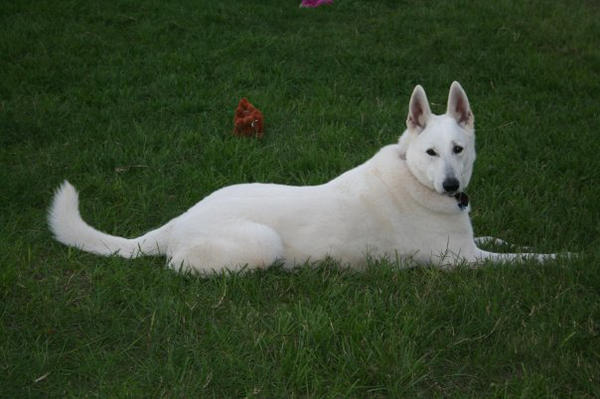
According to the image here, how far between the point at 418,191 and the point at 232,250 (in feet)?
4.17

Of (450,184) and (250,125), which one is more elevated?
(450,184)

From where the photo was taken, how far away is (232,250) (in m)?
3.91

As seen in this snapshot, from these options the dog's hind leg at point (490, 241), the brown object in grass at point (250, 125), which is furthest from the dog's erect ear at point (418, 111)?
the brown object in grass at point (250, 125)

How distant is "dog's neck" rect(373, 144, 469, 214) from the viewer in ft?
13.9

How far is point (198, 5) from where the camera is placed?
9.91 meters

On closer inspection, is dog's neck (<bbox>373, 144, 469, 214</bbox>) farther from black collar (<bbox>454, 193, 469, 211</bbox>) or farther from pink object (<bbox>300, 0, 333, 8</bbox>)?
pink object (<bbox>300, 0, 333, 8</bbox>)

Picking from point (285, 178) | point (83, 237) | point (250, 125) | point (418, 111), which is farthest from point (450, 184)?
point (250, 125)

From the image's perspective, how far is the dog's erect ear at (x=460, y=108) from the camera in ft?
14.1

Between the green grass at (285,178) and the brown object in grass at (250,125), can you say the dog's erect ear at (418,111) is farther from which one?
the brown object in grass at (250,125)

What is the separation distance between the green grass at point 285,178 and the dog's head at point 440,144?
0.59 metres

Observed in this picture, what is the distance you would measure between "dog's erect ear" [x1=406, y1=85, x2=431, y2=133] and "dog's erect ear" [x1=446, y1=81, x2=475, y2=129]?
0.17 metres

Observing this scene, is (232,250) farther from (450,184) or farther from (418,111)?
(418,111)

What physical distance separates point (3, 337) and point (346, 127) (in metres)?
3.90

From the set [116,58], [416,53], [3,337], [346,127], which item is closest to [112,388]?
[3,337]
